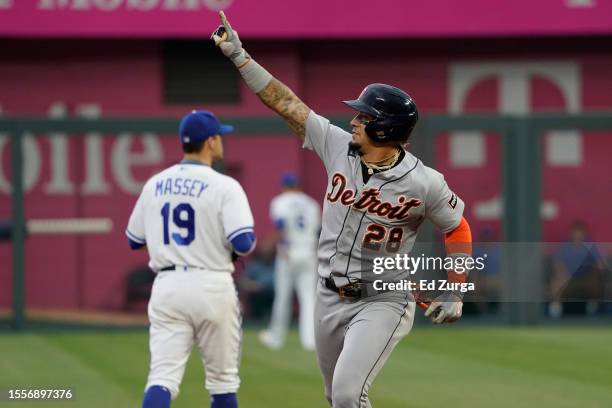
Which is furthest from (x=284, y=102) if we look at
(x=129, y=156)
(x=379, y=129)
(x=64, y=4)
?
(x=64, y=4)

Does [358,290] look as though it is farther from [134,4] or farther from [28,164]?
[134,4]

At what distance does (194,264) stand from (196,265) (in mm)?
14

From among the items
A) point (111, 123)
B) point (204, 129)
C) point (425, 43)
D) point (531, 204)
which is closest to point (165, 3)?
point (111, 123)

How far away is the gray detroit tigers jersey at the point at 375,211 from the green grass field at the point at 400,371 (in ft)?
11.2

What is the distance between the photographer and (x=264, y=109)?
19922 millimetres

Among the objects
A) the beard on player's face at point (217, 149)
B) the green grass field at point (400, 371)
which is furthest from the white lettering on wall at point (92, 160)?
the beard on player's face at point (217, 149)

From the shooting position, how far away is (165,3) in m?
19.1

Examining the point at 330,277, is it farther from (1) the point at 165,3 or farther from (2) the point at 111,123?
(1) the point at 165,3

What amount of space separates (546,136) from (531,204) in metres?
2.80

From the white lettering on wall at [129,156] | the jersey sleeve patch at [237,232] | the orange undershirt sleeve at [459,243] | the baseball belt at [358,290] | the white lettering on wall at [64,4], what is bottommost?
the baseball belt at [358,290]

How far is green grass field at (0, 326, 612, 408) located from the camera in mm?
10430

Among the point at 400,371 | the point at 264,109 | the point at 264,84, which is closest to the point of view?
the point at 264,84

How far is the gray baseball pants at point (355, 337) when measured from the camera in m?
6.49

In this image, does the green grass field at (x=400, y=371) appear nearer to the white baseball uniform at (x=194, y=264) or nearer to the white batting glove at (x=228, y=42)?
the white baseball uniform at (x=194, y=264)
